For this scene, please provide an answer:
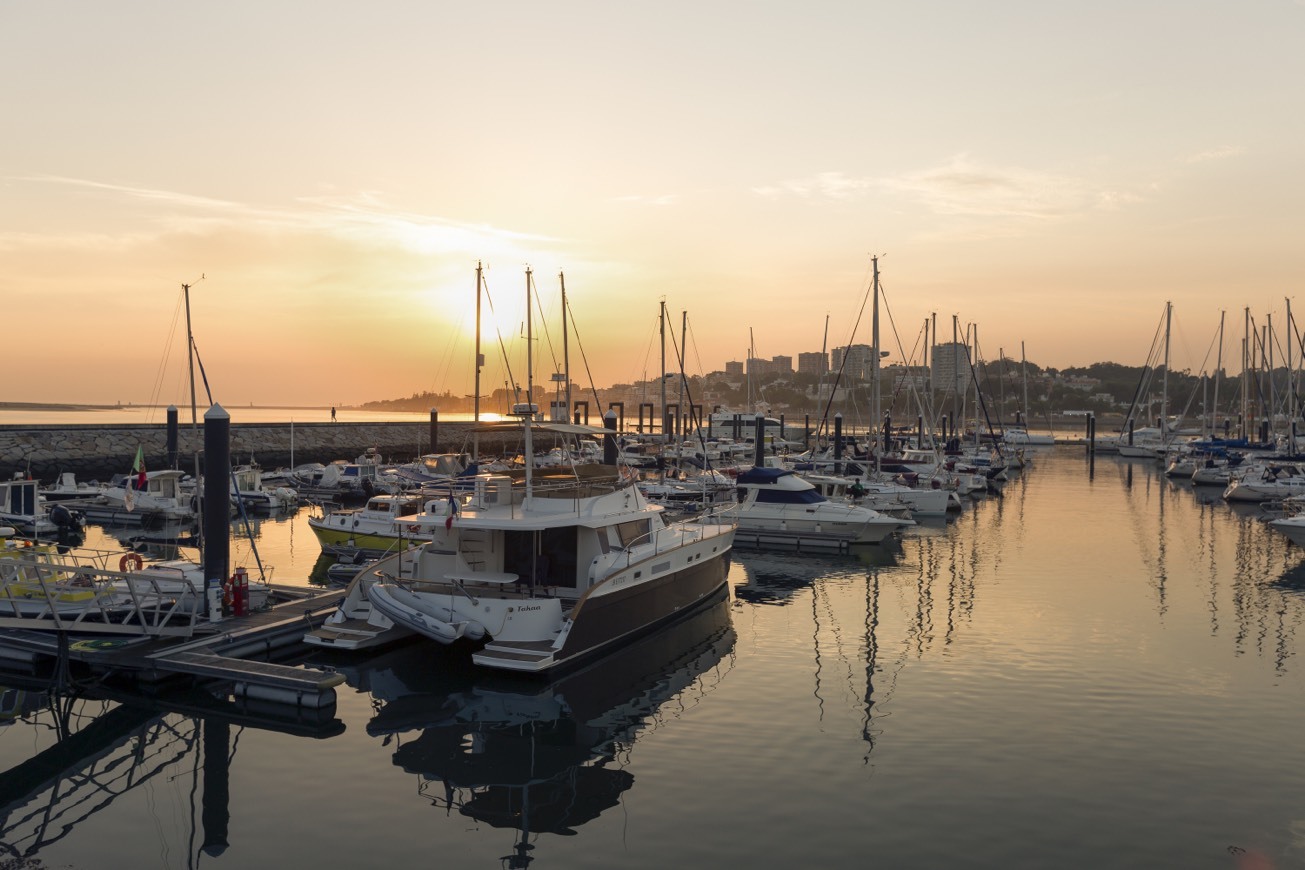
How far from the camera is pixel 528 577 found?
17531 millimetres

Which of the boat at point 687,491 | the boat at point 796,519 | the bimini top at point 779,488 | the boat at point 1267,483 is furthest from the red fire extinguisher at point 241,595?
the boat at point 1267,483

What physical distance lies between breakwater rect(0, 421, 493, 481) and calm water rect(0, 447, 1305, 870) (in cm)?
Answer: 3106

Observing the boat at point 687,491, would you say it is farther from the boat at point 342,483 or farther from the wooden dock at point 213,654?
the wooden dock at point 213,654

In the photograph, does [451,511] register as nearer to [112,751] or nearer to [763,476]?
[112,751]

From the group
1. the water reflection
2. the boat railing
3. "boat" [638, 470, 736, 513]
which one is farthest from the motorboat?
"boat" [638, 470, 736, 513]

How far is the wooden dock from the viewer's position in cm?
1416

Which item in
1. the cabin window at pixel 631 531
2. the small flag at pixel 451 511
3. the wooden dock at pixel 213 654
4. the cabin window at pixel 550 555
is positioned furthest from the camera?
the cabin window at pixel 631 531

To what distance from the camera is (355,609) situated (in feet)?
57.7

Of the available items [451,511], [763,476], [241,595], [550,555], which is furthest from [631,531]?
[763,476]

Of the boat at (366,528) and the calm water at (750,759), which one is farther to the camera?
the boat at (366,528)

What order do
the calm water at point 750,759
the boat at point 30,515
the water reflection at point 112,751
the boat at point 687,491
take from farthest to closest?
the boat at point 687,491 → the boat at point 30,515 → the water reflection at point 112,751 → the calm water at point 750,759

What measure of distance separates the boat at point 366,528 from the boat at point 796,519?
1103 centimetres

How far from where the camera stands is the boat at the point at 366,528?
2845 cm

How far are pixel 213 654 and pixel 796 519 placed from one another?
67.5 ft
